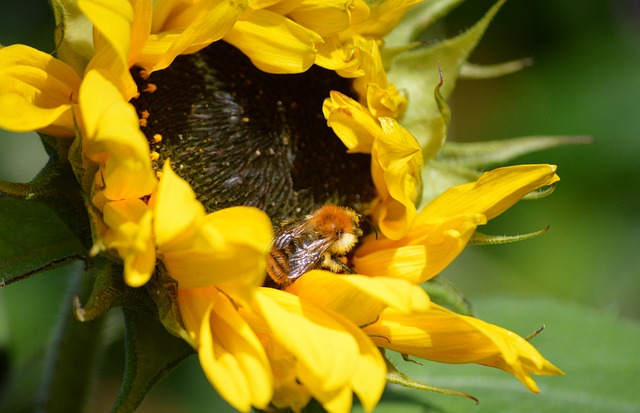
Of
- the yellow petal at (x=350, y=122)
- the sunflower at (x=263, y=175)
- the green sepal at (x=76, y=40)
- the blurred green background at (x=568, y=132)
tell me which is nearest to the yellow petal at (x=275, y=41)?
the sunflower at (x=263, y=175)

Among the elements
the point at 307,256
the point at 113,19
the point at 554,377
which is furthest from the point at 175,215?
the point at 554,377

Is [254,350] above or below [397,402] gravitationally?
above

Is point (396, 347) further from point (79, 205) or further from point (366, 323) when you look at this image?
point (79, 205)

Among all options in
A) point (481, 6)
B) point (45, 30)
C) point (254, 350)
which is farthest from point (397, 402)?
point (481, 6)

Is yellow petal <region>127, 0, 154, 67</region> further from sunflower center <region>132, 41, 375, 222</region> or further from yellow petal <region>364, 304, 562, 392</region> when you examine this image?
yellow petal <region>364, 304, 562, 392</region>

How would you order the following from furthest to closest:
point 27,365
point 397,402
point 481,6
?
point 481,6, point 27,365, point 397,402

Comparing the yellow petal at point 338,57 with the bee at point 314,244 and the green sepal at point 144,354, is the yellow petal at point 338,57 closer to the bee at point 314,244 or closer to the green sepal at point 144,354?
the bee at point 314,244

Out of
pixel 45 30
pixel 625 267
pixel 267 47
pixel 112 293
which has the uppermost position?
pixel 267 47

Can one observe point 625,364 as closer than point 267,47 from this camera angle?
No
